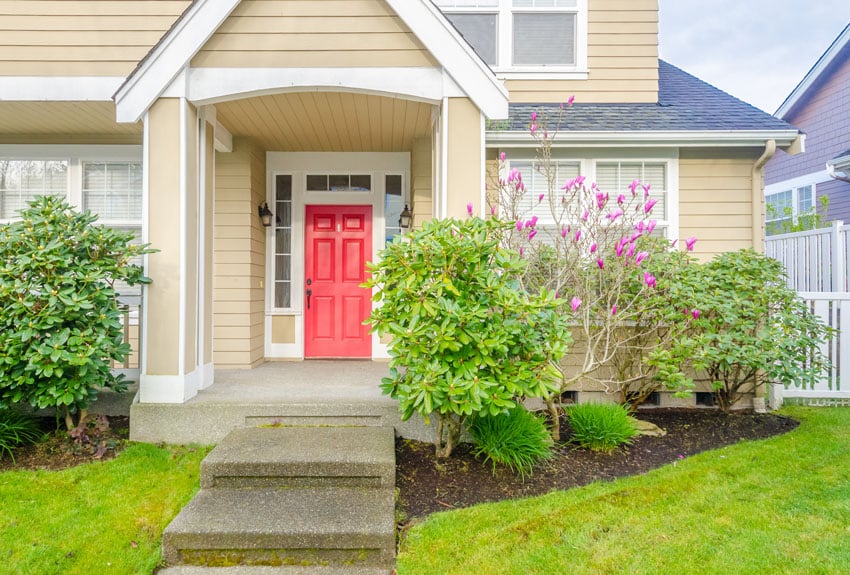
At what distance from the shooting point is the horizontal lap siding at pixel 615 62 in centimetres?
603

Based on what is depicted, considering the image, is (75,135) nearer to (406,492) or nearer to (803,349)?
(406,492)

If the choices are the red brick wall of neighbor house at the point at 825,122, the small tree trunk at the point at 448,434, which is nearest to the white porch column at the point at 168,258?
the small tree trunk at the point at 448,434

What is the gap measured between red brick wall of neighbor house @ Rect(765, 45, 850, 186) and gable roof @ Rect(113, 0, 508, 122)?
897 cm

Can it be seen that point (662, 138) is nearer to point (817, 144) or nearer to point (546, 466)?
point (546, 466)

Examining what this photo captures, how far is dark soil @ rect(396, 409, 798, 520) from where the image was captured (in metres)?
3.21

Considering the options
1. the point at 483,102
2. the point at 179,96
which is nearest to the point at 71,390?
the point at 179,96

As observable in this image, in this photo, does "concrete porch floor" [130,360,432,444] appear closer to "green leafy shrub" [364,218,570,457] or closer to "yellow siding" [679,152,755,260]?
"green leafy shrub" [364,218,570,457]

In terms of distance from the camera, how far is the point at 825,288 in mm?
6621

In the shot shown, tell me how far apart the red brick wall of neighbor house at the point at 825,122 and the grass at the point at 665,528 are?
9.17 m

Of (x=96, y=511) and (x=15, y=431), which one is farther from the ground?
(x=15, y=431)

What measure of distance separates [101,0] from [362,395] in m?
4.56

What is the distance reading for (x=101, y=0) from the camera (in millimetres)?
4754

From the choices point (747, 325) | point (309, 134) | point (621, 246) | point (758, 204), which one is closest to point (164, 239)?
point (309, 134)

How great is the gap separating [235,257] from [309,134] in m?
1.67
